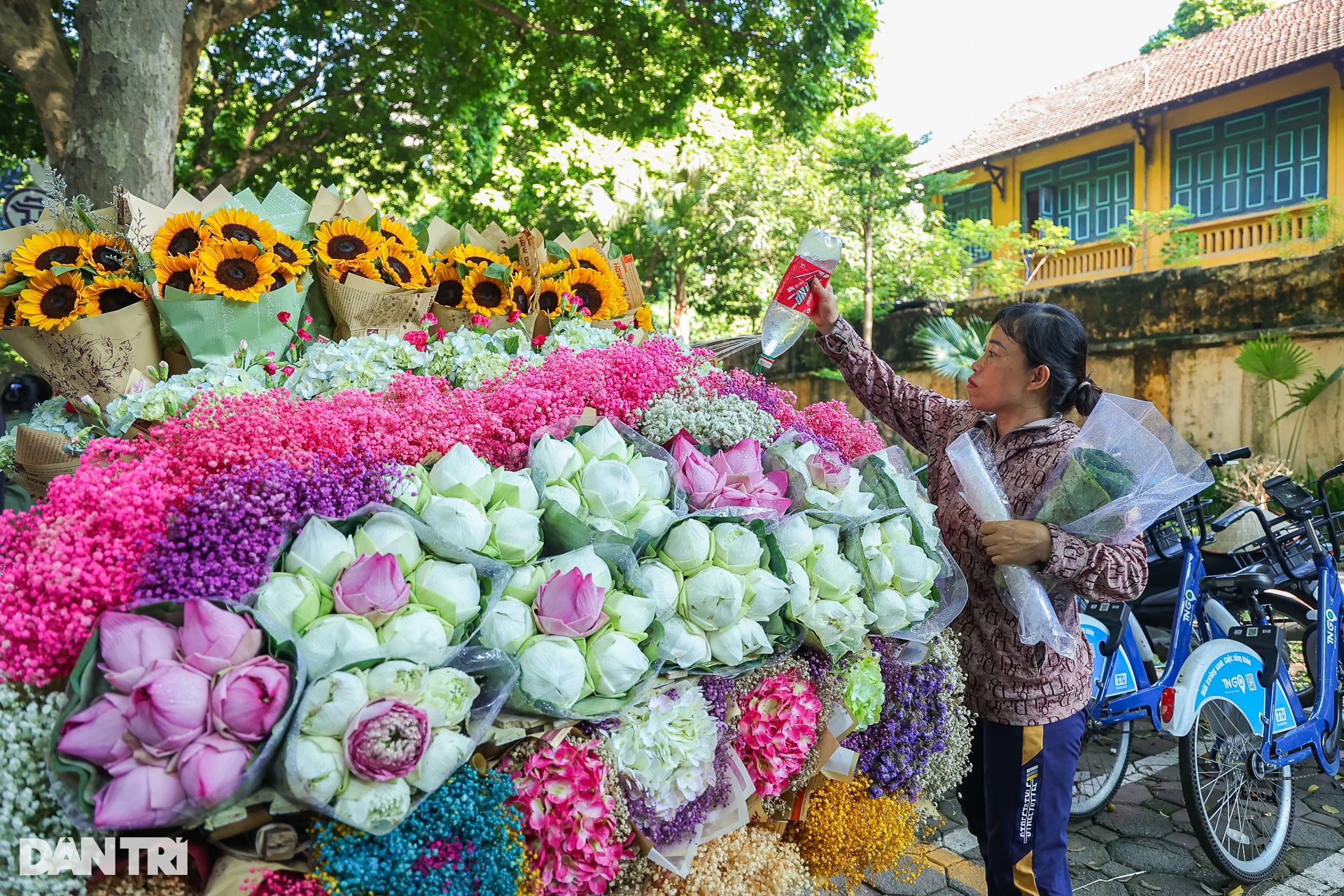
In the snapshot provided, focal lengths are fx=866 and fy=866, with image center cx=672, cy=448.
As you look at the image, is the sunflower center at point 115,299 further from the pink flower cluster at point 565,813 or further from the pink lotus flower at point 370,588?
the pink flower cluster at point 565,813

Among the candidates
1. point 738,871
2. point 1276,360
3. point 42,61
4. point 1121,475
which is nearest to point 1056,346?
point 1121,475

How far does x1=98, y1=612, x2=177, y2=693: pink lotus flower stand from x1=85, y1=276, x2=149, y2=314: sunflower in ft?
3.42

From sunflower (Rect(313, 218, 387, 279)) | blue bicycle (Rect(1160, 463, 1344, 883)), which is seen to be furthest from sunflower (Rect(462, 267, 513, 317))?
blue bicycle (Rect(1160, 463, 1344, 883))

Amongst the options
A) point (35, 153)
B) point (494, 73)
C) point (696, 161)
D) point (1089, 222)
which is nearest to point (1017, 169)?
point (1089, 222)

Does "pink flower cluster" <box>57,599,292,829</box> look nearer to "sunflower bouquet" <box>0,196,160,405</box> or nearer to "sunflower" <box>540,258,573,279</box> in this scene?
"sunflower bouquet" <box>0,196,160,405</box>

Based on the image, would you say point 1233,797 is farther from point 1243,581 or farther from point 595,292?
point 595,292

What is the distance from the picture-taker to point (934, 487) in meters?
2.21

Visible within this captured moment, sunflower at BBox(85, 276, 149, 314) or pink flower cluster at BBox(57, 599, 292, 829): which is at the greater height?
sunflower at BBox(85, 276, 149, 314)

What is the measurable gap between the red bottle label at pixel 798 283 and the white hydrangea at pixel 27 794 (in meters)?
1.51

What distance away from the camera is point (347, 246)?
2025 millimetres

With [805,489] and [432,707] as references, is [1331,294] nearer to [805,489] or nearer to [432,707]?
[805,489]

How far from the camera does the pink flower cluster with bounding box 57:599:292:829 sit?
923 millimetres

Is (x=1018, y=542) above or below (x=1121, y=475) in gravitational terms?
below

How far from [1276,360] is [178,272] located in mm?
8474
